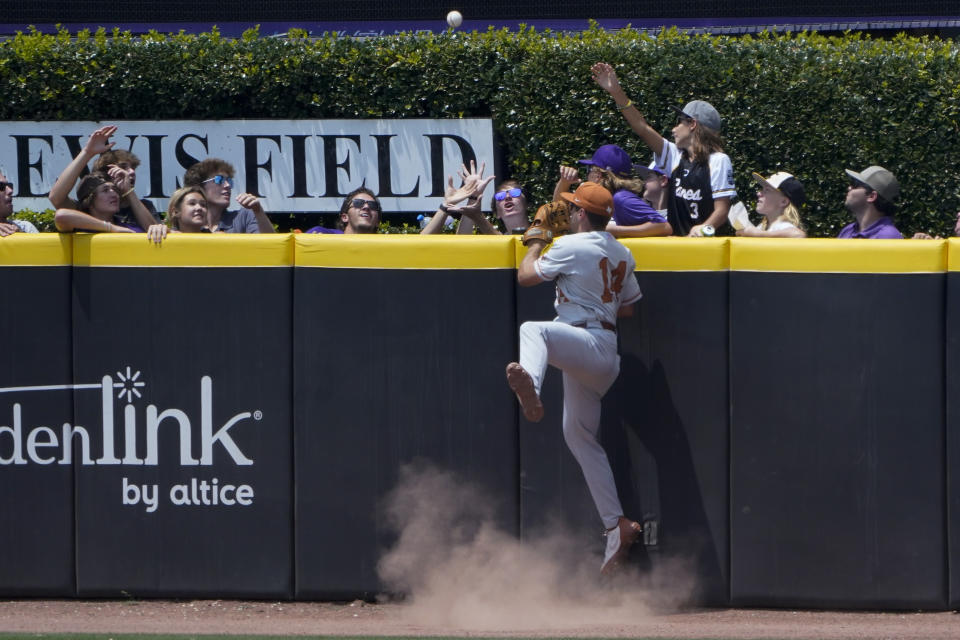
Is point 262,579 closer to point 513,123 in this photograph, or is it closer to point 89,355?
point 89,355

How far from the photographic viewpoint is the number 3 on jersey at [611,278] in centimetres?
588

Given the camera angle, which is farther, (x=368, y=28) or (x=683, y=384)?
(x=368, y=28)

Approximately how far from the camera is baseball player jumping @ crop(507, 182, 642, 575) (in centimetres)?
579

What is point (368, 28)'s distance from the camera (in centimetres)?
1311

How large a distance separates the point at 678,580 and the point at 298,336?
227cm

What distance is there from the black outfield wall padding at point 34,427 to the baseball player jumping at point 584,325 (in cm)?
242

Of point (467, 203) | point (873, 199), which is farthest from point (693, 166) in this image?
point (467, 203)

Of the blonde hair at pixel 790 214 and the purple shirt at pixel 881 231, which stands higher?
the blonde hair at pixel 790 214

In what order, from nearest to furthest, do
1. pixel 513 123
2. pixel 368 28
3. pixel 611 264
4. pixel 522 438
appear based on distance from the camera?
pixel 611 264, pixel 522 438, pixel 513 123, pixel 368 28

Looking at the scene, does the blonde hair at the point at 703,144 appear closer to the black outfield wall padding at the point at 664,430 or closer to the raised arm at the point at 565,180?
the raised arm at the point at 565,180

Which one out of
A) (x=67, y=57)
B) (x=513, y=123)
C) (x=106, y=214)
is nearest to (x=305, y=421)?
(x=106, y=214)

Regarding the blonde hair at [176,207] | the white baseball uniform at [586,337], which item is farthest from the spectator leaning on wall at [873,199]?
the blonde hair at [176,207]

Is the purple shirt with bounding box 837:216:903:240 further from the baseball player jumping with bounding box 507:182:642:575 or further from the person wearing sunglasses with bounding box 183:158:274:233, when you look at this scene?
the person wearing sunglasses with bounding box 183:158:274:233

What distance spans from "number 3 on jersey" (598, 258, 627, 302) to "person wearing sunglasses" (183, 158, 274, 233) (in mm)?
2228
